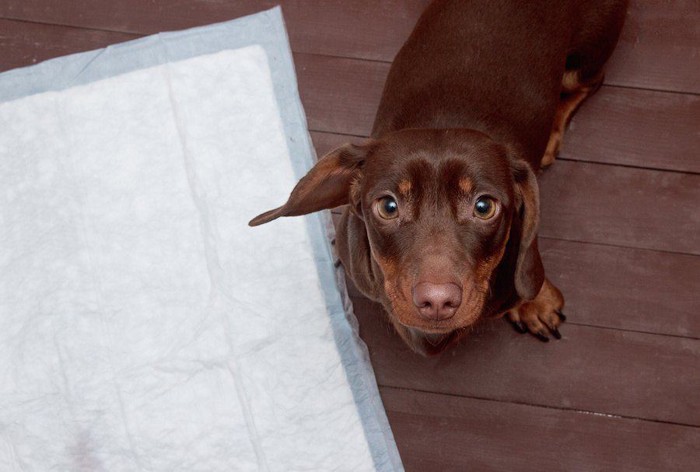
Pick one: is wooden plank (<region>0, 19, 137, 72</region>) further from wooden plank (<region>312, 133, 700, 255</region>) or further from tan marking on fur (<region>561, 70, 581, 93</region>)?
wooden plank (<region>312, 133, 700, 255</region>)

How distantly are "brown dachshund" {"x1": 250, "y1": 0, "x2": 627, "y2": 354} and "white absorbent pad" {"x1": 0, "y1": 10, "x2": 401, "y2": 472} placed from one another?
0.44 meters

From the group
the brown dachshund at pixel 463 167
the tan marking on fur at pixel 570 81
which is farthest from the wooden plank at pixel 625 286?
the tan marking on fur at pixel 570 81

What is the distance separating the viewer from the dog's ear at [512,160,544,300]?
227cm

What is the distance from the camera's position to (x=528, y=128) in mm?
2615

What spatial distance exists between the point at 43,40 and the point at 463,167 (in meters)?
2.12

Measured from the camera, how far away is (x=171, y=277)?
3.12 m

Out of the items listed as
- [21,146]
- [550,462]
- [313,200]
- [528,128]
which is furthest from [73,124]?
[550,462]

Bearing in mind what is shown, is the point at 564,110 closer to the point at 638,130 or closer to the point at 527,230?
the point at 638,130

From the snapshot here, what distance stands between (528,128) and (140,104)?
160 centimetres

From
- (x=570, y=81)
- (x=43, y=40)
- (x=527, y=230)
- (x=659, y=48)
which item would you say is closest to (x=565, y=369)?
A: (x=527, y=230)

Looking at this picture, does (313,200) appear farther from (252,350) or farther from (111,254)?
(111,254)

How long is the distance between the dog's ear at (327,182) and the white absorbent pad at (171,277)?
0.73 meters

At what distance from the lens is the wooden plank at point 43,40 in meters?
3.39

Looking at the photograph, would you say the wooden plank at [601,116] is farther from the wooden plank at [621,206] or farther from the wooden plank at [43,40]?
the wooden plank at [43,40]
